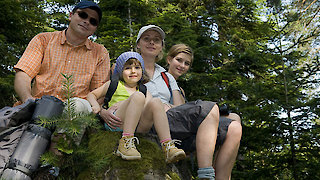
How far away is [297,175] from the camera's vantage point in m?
5.39

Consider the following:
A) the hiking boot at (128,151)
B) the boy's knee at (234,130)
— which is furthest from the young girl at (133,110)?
the boy's knee at (234,130)

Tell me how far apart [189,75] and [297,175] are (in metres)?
4.11

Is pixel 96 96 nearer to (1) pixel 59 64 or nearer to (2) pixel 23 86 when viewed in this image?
(1) pixel 59 64

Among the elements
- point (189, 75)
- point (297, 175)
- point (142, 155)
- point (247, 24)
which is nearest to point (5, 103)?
point (189, 75)

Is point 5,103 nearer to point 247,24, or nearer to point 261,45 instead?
point 261,45

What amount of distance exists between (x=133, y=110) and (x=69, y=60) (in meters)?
1.41

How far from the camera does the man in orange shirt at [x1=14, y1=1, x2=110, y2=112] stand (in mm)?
3184

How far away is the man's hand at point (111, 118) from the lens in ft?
8.79

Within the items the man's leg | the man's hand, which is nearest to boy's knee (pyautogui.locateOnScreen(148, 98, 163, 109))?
the man's hand

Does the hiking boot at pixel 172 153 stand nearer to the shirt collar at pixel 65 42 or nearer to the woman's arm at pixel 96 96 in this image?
the woman's arm at pixel 96 96

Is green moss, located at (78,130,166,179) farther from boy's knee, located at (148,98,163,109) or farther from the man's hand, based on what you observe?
boy's knee, located at (148,98,163,109)

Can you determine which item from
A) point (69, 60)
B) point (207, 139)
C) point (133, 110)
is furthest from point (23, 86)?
point (207, 139)

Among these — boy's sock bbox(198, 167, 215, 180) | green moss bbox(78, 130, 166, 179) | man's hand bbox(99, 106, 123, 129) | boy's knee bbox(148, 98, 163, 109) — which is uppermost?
boy's knee bbox(148, 98, 163, 109)

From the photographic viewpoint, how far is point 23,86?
2963mm
